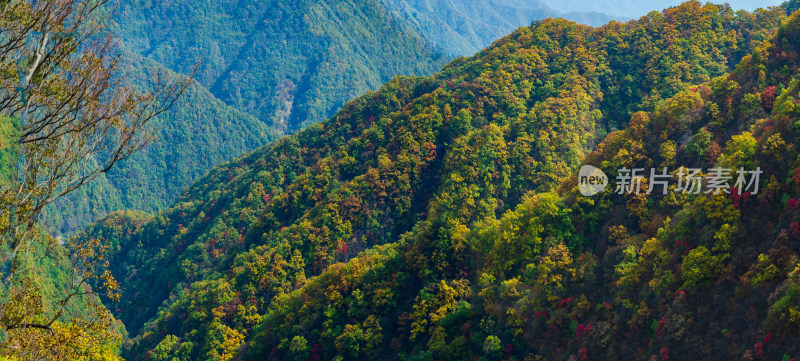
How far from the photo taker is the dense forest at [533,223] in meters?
37.4

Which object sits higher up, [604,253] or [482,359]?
[604,253]

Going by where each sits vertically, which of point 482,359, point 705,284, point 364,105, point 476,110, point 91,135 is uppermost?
point 364,105

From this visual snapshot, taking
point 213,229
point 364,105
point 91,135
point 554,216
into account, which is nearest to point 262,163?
point 213,229

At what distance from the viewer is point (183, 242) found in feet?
431

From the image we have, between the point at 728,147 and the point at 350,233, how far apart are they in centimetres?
4952

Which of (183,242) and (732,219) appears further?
(183,242)

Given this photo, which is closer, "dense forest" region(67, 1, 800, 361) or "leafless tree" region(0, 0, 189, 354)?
"leafless tree" region(0, 0, 189, 354)

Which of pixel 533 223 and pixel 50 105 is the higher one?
pixel 50 105

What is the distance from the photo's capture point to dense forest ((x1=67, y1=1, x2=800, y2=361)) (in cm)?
3738

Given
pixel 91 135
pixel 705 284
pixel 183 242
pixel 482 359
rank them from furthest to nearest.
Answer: pixel 183 242
pixel 482 359
pixel 705 284
pixel 91 135

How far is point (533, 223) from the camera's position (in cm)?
5291

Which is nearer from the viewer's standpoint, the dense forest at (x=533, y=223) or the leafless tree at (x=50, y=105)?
the leafless tree at (x=50, y=105)

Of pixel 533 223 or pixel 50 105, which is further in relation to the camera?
pixel 533 223

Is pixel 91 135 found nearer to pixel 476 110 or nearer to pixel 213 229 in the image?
pixel 476 110
